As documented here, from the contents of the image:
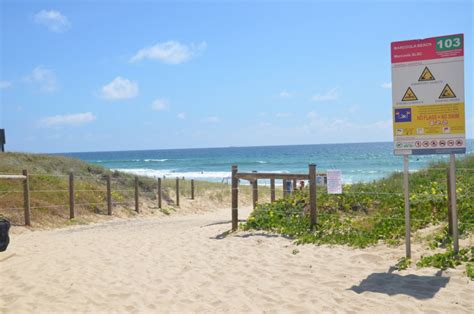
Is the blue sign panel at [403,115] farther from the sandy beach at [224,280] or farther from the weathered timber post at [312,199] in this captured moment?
the weathered timber post at [312,199]

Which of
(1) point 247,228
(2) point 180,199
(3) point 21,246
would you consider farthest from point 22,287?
(2) point 180,199

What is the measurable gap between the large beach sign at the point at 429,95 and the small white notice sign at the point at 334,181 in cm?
237

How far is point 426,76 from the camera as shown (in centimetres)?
660

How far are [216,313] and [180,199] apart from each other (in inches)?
641

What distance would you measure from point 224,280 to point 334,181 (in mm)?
3741

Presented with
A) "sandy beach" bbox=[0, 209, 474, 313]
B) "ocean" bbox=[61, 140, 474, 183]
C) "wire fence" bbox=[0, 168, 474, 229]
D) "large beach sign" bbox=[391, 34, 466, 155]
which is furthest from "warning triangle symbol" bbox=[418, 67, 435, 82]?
"ocean" bbox=[61, 140, 474, 183]

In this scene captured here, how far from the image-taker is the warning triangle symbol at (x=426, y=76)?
21.6ft

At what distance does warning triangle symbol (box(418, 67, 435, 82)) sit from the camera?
6.57m

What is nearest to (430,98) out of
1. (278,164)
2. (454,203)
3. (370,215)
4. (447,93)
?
(447,93)

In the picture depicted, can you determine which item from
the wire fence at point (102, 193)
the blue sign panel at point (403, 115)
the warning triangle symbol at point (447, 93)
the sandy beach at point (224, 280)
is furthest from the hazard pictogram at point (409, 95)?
the wire fence at point (102, 193)

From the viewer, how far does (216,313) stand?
200 inches

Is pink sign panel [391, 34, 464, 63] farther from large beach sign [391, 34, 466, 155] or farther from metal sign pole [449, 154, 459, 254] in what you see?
metal sign pole [449, 154, 459, 254]

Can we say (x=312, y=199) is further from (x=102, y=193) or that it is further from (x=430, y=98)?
(x=102, y=193)

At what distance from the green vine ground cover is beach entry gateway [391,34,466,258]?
1153mm
